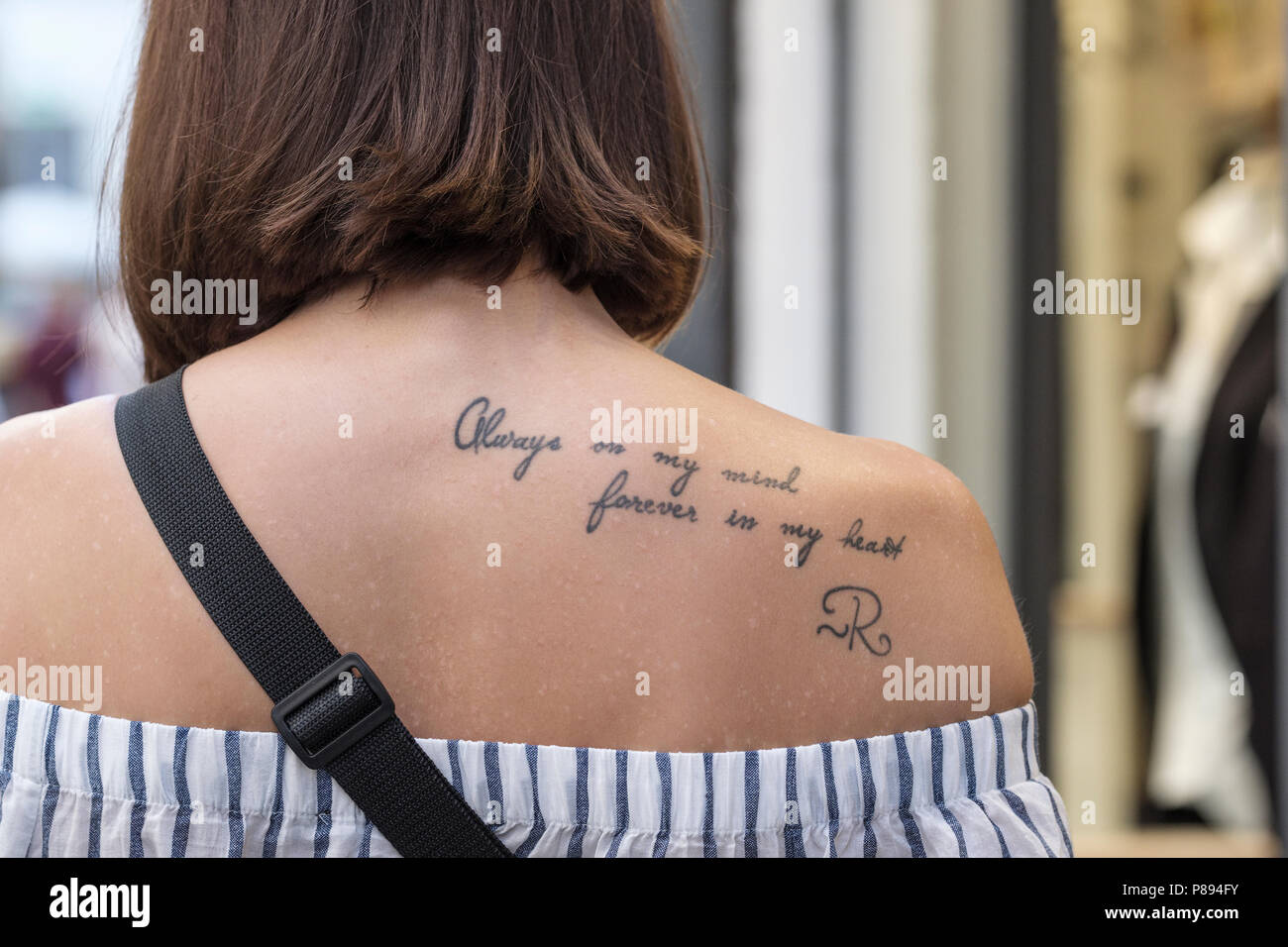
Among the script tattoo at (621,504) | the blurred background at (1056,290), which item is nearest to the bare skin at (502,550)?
the script tattoo at (621,504)

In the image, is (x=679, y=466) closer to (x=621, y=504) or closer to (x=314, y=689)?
(x=621, y=504)

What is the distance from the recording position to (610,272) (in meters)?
1.02

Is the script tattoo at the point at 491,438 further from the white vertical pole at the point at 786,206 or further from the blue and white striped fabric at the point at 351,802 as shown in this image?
the white vertical pole at the point at 786,206

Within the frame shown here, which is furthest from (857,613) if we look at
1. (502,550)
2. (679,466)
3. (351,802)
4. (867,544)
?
(351,802)

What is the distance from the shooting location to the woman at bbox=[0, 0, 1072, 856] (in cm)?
86

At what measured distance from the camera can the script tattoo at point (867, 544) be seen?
927 millimetres

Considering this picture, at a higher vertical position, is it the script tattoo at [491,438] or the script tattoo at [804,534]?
the script tattoo at [491,438]

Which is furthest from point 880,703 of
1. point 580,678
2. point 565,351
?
point 565,351

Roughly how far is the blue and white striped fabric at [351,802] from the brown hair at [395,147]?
41cm

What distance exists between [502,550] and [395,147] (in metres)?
0.37

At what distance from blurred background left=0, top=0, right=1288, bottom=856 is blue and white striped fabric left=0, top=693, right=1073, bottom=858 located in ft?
6.19

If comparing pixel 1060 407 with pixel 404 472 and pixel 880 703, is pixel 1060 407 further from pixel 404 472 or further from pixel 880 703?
pixel 404 472

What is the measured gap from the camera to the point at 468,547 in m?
0.88

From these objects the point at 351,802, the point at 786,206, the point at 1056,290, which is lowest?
the point at 351,802
